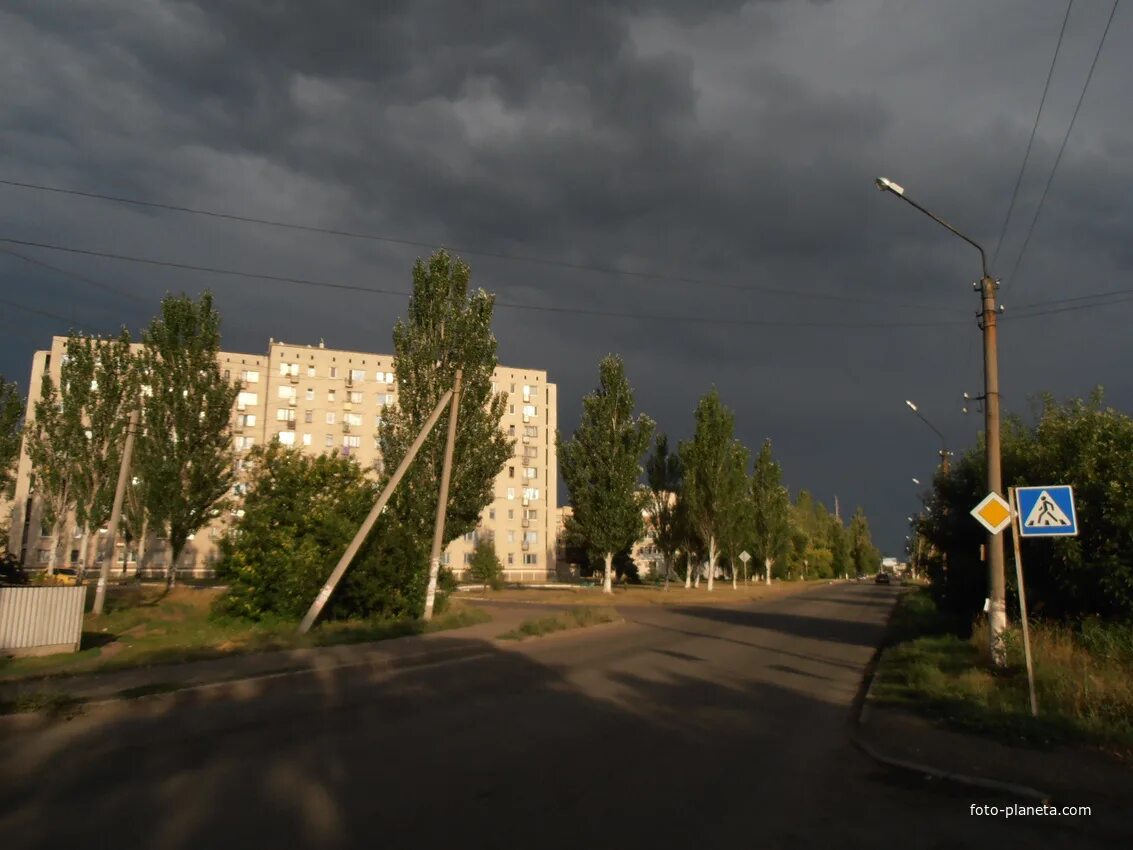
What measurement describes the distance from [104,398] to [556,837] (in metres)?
42.3

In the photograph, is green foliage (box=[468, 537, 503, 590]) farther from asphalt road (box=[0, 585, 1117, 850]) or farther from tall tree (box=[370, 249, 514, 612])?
asphalt road (box=[0, 585, 1117, 850])

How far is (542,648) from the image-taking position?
1936cm

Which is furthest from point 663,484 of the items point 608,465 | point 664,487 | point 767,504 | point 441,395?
point 441,395

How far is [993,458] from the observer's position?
14484 mm

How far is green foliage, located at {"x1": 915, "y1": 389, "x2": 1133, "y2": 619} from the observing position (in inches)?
569

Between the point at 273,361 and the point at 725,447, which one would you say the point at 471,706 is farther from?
the point at 273,361

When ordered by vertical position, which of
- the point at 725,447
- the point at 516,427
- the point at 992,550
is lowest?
the point at 992,550

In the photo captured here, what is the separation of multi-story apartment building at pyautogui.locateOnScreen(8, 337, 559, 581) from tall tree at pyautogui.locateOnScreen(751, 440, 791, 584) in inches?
922

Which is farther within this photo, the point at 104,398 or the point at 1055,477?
the point at 104,398

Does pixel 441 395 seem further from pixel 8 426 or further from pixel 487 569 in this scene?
pixel 8 426

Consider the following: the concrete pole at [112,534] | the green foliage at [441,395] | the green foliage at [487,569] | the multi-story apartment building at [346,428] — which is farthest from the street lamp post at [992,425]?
the multi-story apartment building at [346,428]

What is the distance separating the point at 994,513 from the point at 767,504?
6245 cm

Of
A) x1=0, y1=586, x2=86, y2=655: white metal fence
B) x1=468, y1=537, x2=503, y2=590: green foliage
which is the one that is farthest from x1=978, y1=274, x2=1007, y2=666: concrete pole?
x1=468, y1=537, x2=503, y2=590: green foliage

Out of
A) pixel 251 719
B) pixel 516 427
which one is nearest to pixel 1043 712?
pixel 251 719
